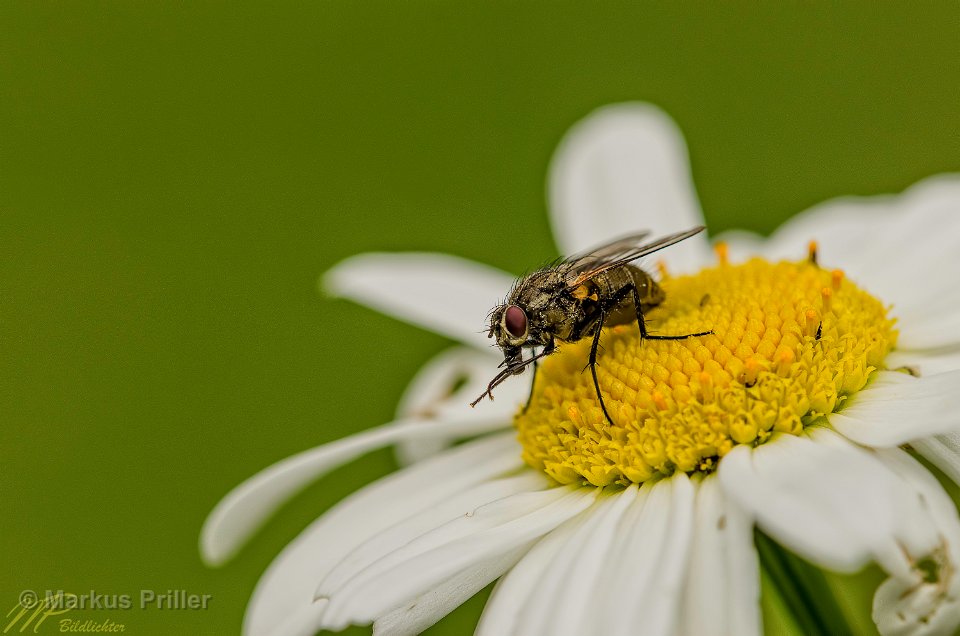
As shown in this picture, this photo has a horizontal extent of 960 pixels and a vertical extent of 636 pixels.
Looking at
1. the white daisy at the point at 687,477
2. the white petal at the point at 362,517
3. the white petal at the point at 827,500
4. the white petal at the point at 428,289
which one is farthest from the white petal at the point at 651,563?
the white petal at the point at 428,289

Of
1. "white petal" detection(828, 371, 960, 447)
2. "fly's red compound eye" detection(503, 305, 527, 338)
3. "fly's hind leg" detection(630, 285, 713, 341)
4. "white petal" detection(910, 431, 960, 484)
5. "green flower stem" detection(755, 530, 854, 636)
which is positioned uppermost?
"fly's red compound eye" detection(503, 305, 527, 338)

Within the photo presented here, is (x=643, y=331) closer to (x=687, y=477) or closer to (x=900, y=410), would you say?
(x=687, y=477)

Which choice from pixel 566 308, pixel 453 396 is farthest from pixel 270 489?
pixel 566 308

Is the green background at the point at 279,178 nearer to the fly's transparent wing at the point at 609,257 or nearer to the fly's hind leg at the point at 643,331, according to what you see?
the fly's transparent wing at the point at 609,257

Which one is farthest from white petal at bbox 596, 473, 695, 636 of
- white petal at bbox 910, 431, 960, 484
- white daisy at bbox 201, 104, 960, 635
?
white petal at bbox 910, 431, 960, 484

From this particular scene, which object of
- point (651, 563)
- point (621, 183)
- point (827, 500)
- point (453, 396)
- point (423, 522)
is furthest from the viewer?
point (621, 183)

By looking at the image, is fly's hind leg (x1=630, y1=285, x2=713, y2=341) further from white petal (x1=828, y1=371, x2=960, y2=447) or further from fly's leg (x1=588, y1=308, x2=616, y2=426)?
white petal (x1=828, y1=371, x2=960, y2=447)

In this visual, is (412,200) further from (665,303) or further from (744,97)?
(665,303)
